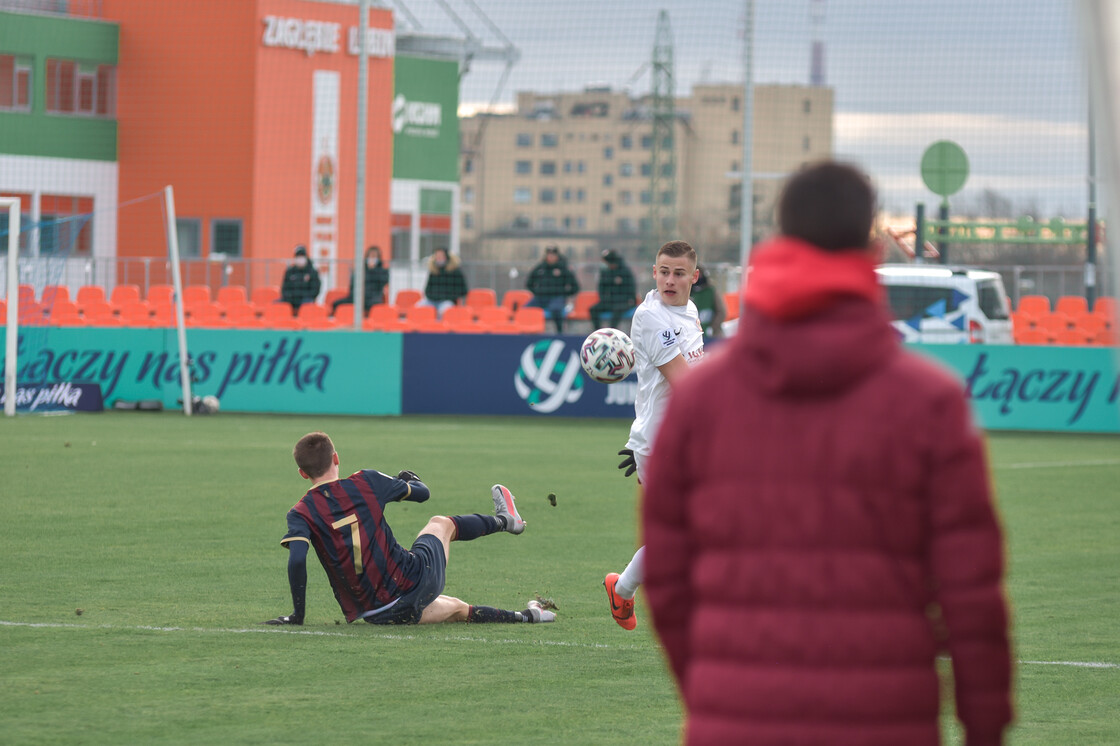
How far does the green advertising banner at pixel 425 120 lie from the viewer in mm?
43672

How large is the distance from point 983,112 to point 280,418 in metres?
10.6

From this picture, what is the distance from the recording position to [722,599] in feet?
8.98

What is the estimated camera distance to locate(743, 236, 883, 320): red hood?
2646 mm

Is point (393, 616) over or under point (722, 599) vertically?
under

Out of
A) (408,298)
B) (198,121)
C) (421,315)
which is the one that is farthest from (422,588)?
(198,121)

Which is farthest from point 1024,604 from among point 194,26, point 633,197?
point 633,197

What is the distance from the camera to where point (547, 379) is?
72.6ft

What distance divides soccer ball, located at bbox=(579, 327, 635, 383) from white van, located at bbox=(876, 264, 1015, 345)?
47.1 feet

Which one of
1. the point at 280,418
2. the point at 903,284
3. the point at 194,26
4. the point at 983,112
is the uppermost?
the point at 194,26

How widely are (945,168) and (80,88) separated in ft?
87.6

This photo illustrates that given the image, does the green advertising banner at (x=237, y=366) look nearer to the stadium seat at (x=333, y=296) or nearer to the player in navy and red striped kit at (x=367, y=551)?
the stadium seat at (x=333, y=296)

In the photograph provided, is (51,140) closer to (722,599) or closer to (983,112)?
(983,112)

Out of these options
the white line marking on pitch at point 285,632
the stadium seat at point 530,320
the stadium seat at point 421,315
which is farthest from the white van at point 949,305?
the white line marking on pitch at point 285,632

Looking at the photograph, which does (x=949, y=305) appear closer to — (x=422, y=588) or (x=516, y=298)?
(x=516, y=298)
